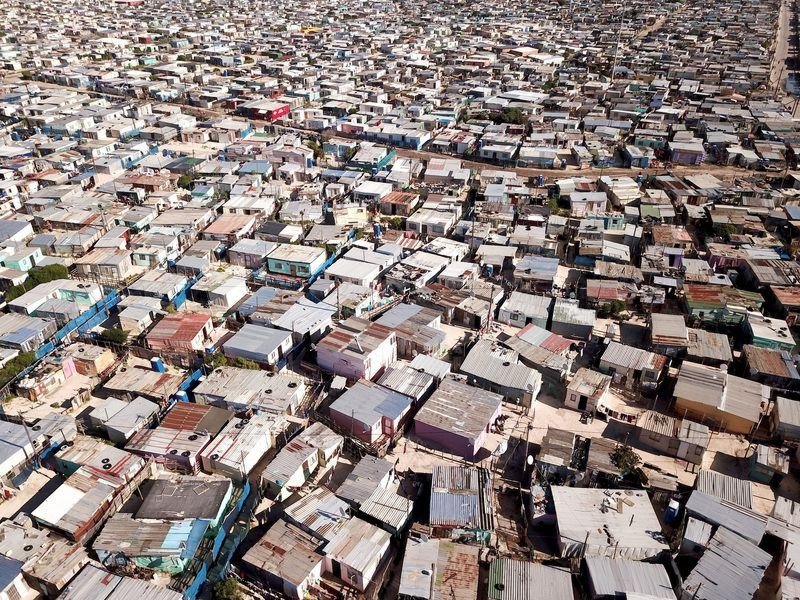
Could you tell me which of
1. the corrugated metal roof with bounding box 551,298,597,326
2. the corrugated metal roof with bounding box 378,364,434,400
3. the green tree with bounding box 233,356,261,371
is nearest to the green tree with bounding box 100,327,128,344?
the green tree with bounding box 233,356,261,371

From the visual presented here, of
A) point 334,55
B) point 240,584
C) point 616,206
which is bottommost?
point 240,584

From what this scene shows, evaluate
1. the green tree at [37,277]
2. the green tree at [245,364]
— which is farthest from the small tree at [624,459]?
the green tree at [37,277]

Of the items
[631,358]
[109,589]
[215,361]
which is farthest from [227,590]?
[631,358]

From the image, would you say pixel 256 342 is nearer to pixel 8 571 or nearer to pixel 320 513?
pixel 320 513

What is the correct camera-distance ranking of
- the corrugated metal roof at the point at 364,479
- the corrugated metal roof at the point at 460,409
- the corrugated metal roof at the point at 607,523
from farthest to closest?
the corrugated metal roof at the point at 460,409
the corrugated metal roof at the point at 364,479
the corrugated metal roof at the point at 607,523

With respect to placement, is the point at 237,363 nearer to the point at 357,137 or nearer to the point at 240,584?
the point at 240,584

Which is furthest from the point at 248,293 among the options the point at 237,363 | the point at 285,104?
the point at 285,104

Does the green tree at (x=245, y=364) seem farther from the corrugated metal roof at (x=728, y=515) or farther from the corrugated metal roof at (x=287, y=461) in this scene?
the corrugated metal roof at (x=728, y=515)
